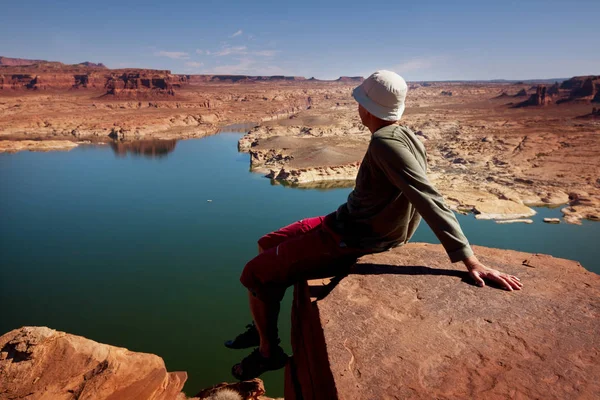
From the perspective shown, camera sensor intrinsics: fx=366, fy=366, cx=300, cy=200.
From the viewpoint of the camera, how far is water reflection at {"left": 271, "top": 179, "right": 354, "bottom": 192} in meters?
20.8

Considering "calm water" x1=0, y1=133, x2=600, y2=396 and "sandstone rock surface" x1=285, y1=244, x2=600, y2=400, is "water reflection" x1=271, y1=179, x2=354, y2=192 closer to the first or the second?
"calm water" x1=0, y1=133, x2=600, y2=396

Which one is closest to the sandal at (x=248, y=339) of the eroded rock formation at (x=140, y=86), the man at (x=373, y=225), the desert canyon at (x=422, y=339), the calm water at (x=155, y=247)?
the man at (x=373, y=225)

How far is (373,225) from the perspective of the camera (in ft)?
7.36

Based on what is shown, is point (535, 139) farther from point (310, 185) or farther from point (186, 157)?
point (186, 157)

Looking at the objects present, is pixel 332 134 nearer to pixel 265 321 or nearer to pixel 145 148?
pixel 145 148

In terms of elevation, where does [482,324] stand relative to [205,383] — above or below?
above

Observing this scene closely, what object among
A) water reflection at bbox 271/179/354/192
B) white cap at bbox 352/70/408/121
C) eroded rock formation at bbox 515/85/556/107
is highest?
eroded rock formation at bbox 515/85/556/107

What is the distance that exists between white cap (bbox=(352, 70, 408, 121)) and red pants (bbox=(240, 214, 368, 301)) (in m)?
0.72

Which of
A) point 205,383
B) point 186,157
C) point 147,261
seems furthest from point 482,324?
point 186,157

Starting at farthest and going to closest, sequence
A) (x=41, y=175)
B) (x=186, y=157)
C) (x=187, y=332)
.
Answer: (x=186, y=157), (x=41, y=175), (x=187, y=332)

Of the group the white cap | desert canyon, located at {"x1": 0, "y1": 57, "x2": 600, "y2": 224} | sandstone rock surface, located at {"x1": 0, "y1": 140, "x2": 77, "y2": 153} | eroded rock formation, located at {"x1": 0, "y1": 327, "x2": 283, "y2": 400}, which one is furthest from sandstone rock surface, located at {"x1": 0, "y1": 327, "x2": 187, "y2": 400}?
sandstone rock surface, located at {"x1": 0, "y1": 140, "x2": 77, "y2": 153}

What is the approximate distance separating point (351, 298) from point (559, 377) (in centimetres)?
107

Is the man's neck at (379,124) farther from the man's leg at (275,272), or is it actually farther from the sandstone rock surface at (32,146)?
the sandstone rock surface at (32,146)

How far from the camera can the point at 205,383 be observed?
7109mm
